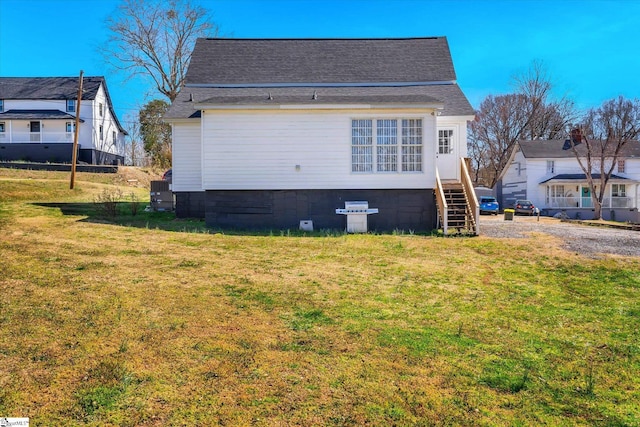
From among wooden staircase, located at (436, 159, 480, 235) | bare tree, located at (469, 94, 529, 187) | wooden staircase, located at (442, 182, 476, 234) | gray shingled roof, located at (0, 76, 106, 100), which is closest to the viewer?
wooden staircase, located at (436, 159, 480, 235)

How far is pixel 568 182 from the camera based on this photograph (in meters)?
35.1

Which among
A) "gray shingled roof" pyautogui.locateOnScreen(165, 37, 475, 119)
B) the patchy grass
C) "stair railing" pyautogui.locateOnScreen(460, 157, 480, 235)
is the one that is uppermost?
"gray shingled roof" pyautogui.locateOnScreen(165, 37, 475, 119)

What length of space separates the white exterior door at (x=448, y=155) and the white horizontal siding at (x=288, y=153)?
2570 millimetres

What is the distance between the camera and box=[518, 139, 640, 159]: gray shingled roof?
1431 inches

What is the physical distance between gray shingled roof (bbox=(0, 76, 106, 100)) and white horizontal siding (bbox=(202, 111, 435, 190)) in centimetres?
2907

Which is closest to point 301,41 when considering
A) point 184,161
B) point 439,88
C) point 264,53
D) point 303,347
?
point 264,53

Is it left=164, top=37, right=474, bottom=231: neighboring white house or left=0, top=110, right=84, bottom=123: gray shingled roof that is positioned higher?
left=0, top=110, right=84, bottom=123: gray shingled roof

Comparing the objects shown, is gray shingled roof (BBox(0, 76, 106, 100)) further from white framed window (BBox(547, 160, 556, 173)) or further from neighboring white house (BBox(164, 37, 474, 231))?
white framed window (BBox(547, 160, 556, 173))

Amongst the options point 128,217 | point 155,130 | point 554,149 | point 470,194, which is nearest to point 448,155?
point 470,194

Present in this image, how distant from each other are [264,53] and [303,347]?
60.6 ft

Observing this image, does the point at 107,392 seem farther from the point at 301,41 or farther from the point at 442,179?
the point at 301,41

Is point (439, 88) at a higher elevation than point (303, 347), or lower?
higher

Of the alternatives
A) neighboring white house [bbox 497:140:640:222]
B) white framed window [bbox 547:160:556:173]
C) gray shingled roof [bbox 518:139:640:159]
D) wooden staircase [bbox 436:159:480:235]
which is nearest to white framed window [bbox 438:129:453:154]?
wooden staircase [bbox 436:159:480:235]

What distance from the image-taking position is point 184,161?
16031 millimetres
